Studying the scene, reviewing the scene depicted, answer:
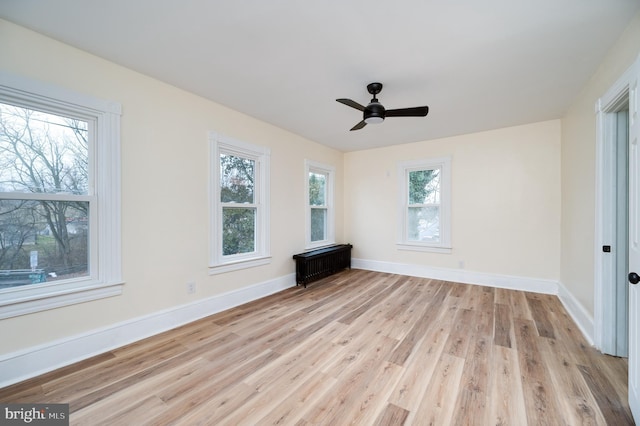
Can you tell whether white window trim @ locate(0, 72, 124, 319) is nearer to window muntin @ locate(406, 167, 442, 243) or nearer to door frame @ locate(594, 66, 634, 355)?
door frame @ locate(594, 66, 634, 355)

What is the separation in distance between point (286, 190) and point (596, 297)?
12.5 feet

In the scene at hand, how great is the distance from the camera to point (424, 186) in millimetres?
4934

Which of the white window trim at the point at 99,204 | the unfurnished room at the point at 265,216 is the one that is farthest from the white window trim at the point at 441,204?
the white window trim at the point at 99,204

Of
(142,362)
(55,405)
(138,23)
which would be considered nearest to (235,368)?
(142,362)

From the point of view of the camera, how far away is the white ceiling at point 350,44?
1.73 meters

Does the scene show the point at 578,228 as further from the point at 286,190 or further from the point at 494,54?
the point at 286,190

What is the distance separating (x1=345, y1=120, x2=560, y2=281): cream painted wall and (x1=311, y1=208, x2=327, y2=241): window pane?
1.22 meters

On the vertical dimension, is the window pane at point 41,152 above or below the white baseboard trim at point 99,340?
above

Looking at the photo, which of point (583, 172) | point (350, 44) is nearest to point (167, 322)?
point (350, 44)

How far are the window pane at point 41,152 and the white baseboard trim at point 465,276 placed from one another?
4720 mm

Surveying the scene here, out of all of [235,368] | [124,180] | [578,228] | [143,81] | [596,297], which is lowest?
[235,368]

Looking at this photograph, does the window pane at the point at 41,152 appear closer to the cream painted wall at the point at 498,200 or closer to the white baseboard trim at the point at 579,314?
the cream painted wall at the point at 498,200

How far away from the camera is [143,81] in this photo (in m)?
2.57

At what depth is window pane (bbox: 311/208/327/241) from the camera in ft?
16.8
